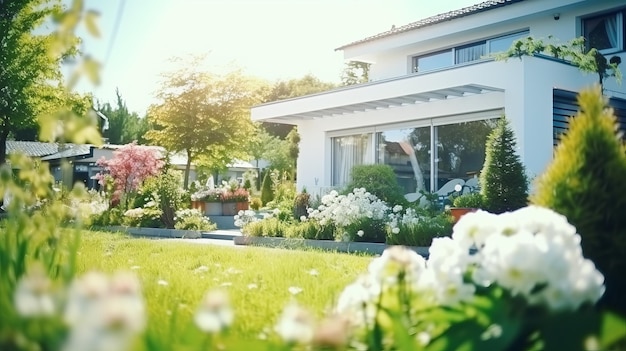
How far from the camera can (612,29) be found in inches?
671

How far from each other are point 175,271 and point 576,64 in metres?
12.4

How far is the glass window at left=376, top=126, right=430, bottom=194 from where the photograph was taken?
16969 mm

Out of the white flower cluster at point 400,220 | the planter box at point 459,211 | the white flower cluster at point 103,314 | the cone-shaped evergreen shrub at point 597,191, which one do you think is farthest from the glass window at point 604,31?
the white flower cluster at point 103,314

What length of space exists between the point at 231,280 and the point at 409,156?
12835 millimetres

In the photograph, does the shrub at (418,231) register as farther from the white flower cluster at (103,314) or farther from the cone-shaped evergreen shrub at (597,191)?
the white flower cluster at (103,314)

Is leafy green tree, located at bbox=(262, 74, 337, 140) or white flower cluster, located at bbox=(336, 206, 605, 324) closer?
white flower cluster, located at bbox=(336, 206, 605, 324)

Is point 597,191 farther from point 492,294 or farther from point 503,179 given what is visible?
point 503,179

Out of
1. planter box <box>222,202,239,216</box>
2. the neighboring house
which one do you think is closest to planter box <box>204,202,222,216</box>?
planter box <box>222,202,239,216</box>

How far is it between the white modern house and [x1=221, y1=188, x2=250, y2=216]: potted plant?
7.17 feet

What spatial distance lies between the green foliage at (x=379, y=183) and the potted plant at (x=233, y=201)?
20.1 feet

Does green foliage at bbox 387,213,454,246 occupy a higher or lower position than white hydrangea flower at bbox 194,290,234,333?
lower

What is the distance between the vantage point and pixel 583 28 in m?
17.6

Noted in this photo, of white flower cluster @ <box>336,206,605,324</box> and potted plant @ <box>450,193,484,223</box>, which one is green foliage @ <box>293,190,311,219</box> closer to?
potted plant @ <box>450,193,484,223</box>

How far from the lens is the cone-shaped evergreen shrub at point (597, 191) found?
2.51 meters
